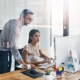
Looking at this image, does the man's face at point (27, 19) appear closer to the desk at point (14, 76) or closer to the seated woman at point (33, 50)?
the seated woman at point (33, 50)

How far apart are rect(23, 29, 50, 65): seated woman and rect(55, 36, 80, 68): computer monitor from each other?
0.28 m

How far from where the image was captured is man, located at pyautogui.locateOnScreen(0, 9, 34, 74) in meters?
1.89

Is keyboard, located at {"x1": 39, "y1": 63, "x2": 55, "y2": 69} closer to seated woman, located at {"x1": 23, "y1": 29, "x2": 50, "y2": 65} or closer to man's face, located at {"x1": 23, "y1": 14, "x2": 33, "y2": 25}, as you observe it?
seated woman, located at {"x1": 23, "y1": 29, "x2": 50, "y2": 65}

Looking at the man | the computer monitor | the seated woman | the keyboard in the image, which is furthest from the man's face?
the keyboard

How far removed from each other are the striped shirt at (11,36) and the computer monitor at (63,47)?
0.63 metres

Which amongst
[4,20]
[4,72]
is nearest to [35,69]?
[4,72]

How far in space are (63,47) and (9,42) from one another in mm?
884

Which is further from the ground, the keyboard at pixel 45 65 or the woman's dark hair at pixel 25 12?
the woman's dark hair at pixel 25 12

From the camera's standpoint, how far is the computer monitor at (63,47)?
232 cm

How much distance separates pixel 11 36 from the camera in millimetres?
1925

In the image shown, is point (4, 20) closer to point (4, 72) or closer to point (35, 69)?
point (4, 72)

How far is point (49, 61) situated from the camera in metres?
2.32

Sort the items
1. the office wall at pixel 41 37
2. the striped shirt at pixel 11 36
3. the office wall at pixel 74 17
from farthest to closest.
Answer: the office wall at pixel 74 17
the office wall at pixel 41 37
the striped shirt at pixel 11 36

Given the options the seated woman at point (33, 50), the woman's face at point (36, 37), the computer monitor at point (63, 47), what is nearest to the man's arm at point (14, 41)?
the seated woman at point (33, 50)
